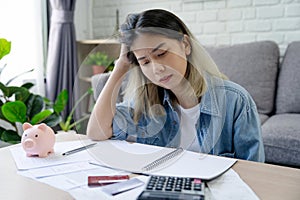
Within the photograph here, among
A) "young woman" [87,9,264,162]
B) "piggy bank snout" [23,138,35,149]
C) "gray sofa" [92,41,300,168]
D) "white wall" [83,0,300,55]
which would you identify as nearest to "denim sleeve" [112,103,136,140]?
"young woman" [87,9,264,162]

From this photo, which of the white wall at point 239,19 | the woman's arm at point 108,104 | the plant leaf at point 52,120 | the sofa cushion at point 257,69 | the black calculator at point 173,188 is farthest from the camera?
the white wall at point 239,19

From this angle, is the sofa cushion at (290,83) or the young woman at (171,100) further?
the sofa cushion at (290,83)

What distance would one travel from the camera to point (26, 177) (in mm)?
709

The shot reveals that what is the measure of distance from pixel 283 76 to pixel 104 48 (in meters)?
1.34

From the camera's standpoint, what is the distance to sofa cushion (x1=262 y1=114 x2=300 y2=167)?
4.71 ft

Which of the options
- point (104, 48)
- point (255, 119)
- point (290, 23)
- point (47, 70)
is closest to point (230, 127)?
point (255, 119)

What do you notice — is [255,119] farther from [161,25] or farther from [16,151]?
[16,151]

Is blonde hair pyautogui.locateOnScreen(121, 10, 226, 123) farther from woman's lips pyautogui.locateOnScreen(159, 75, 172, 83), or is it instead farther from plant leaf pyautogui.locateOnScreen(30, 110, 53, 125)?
plant leaf pyautogui.locateOnScreen(30, 110, 53, 125)

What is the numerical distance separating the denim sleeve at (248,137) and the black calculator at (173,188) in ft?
0.87

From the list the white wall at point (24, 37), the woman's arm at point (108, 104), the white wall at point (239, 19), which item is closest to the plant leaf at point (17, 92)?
the white wall at point (24, 37)

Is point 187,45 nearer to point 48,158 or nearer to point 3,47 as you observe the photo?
point 48,158

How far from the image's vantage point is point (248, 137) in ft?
2.85

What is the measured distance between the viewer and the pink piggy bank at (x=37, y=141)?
0.81 meters

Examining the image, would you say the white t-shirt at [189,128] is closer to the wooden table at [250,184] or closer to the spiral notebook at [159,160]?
the spiral notebook at [159,160]
